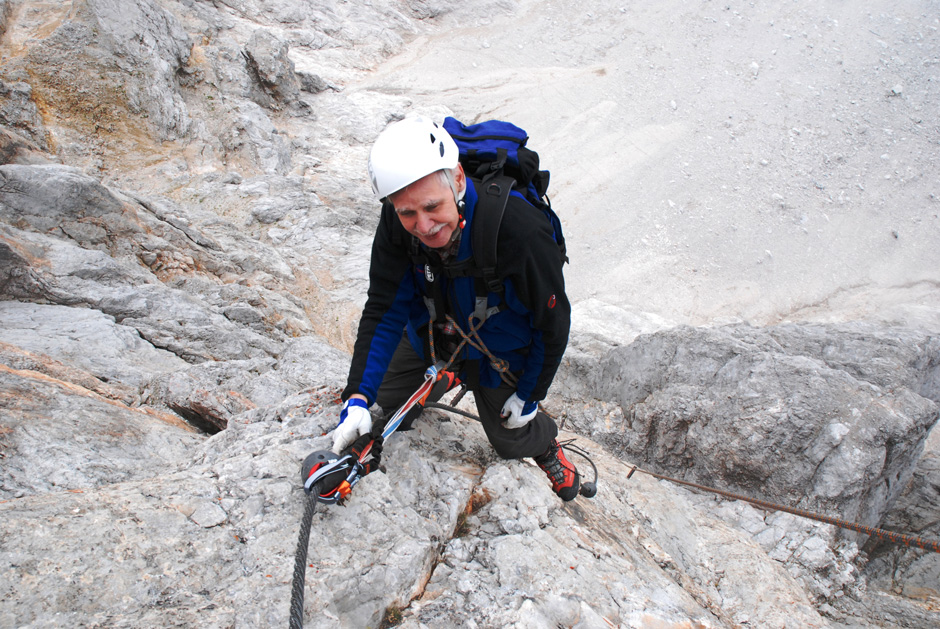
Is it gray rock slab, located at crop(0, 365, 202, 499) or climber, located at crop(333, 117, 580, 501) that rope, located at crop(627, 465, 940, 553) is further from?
gray rock slab, located at crop(0, 365, 202, 499)

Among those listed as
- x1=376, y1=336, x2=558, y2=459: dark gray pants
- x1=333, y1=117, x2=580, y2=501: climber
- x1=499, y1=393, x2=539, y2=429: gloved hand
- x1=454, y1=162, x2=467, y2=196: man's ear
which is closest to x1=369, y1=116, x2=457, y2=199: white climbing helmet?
x1=333, y1=117, x2=580, y2=501: climber

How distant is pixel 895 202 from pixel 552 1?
14443 mm

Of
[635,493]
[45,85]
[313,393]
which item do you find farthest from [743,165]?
[45,85]

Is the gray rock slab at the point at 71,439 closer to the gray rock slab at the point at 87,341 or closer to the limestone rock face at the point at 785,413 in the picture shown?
the gray rock slab at the point at 87,341

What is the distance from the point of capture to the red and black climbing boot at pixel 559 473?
3543 millimetres

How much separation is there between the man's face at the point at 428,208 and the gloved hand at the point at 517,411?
1199 mm

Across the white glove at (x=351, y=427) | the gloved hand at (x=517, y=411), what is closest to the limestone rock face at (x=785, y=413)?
the gloved hand at (x=517, y=411)

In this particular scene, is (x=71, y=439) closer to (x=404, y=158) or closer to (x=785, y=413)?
(x=404, y=158)

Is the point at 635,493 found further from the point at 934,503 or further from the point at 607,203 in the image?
the point at 607,203

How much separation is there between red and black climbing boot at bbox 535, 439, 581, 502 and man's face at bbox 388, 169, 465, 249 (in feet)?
5.92

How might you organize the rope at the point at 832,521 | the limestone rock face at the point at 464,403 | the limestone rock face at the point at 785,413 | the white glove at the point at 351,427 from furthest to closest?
the limestone rock face at the point at 785,413 → the rope at the point at 832,521 → the white glove at the point at 351,427 → the limestone rock face at the point at 464,403

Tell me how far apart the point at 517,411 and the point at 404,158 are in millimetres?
1694

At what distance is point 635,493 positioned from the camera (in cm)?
449

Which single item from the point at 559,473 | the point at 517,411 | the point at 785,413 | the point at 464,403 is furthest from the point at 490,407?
the point at 785,413
